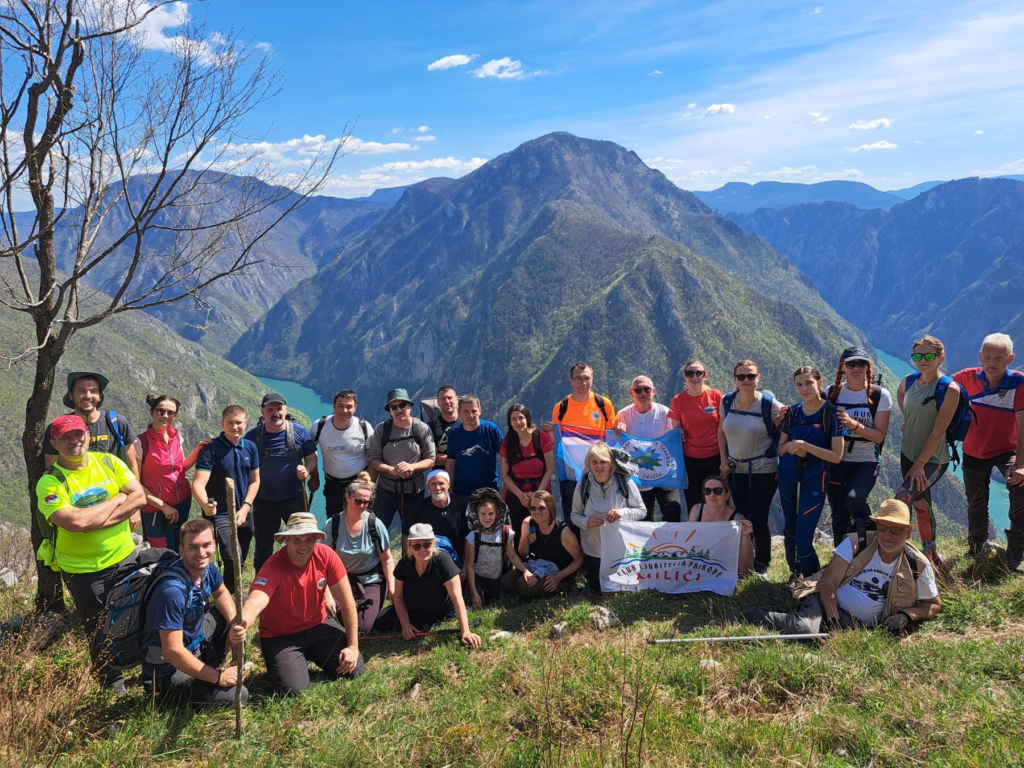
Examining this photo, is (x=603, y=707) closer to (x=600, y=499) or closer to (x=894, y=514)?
(x=600, y=499)

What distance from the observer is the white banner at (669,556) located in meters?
7.63

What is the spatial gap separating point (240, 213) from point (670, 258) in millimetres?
201702

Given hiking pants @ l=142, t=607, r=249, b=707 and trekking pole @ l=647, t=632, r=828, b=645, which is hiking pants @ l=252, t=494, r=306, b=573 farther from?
trekking pole @ l=647, t=632, r=828, b=645

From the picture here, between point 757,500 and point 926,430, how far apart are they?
2.18 metres

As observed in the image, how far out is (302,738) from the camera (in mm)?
4801

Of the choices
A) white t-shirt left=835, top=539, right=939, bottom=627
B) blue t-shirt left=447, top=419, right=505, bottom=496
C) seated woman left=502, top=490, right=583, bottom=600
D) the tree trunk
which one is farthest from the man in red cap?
white t-shirt left=835, top=539, right=939, bottom=627

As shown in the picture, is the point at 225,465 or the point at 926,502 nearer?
the point at 926,502

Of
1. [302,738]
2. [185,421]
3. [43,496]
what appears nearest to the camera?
[302,738]

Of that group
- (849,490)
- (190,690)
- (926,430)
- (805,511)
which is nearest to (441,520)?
→ (190,690)

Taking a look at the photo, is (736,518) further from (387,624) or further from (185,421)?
(185,421)

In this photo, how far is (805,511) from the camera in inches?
293

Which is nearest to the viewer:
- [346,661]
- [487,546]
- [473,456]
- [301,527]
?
[301,527]

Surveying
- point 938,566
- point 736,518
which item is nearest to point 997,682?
point 938,566

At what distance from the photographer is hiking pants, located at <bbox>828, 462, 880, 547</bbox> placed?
7.14 meters
